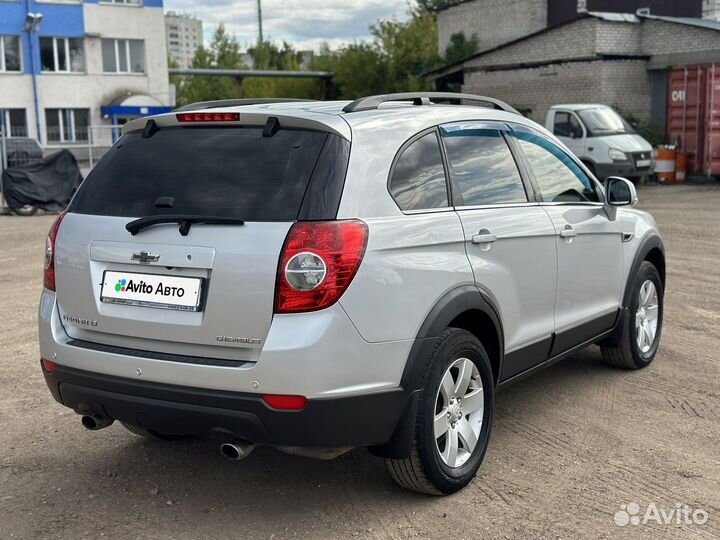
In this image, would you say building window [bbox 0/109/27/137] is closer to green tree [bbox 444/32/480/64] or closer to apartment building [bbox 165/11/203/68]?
green tree [bbox 444/32/480/64]

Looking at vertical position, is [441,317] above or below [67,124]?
below

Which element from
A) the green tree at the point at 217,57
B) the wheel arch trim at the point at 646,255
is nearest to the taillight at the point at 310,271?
the wheel arch trim at the point at 646,255

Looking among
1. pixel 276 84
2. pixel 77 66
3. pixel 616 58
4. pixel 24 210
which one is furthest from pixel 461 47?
pixel 24 210

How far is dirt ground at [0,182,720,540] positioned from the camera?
11.9 ft

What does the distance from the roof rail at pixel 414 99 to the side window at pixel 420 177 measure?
0.87ft

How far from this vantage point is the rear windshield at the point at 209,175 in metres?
3.45

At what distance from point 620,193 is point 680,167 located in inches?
750

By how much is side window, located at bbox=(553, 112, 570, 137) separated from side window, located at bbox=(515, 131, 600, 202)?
1587 cm

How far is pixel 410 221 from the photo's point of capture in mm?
3662

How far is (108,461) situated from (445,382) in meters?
1.86

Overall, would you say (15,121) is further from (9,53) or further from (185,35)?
(185,35)

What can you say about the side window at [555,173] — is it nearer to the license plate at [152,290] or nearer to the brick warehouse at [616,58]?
the license plate at [152,290]

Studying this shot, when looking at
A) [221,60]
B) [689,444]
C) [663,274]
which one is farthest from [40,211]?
[221,60]

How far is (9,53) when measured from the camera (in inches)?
1634
